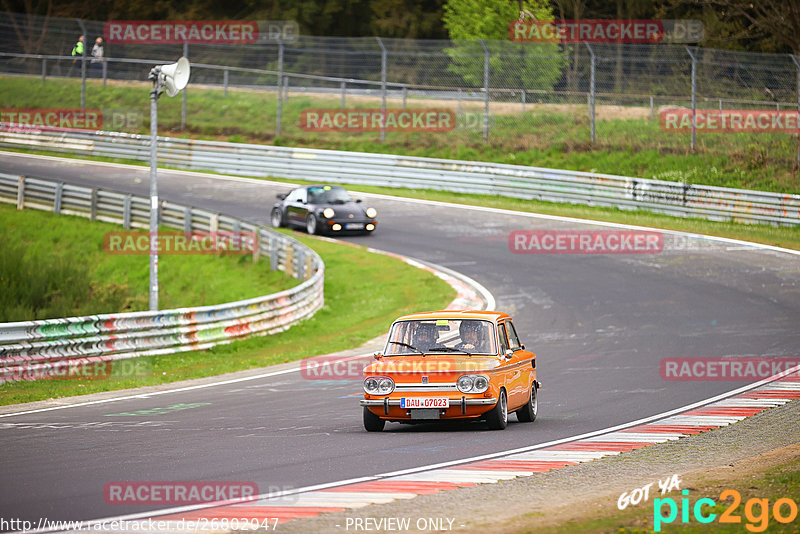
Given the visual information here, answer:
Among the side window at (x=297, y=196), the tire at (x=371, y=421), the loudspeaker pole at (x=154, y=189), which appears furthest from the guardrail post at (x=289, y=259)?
the tire at (x=371, y=421)

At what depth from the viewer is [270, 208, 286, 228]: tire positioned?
3184 cm

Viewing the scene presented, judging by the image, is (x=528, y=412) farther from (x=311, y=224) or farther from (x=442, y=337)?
(x=311, y=224)

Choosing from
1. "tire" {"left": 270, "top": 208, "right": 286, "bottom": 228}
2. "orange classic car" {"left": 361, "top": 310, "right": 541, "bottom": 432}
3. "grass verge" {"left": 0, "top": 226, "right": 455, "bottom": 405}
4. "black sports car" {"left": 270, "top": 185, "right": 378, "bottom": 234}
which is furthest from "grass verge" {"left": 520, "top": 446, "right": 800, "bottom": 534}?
"tire" {"left": 270, "top": 208, "right": 286, "bottom": 228}

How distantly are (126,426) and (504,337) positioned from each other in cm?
444

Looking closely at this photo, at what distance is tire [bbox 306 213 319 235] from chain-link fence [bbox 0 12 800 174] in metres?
8.73

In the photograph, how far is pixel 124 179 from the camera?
1547 inches

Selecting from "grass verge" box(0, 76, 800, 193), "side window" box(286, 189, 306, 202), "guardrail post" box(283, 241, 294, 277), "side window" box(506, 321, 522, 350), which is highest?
"grass verge" box(0, 76, 800, 193)

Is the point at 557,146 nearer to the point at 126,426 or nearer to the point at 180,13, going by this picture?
the point at 126,426

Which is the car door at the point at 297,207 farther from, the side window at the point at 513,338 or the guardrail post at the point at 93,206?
the side window at the point at 513,338

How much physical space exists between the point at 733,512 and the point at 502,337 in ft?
18.1

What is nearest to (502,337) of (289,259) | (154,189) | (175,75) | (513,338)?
(513,338)

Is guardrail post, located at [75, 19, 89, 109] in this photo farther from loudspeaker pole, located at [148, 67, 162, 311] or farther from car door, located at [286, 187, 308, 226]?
loudspeaker pole, located at [148, 67, 162, 311]

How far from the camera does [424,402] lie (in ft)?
37.1

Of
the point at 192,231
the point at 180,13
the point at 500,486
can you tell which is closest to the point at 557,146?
the point at 192,231
